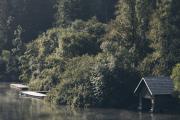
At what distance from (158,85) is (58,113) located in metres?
9.53

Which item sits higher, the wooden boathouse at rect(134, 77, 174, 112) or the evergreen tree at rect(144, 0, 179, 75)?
the evergreen tree at rect(144, 0, 179, 75)

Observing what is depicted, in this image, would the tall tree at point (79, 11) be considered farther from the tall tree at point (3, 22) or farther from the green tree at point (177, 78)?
the green tree at point (177, 78)

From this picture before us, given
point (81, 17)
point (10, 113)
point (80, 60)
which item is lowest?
point (10, 113)

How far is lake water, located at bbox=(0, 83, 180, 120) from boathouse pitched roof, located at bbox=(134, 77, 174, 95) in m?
2.42

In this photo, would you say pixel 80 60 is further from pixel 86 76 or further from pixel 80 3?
pixel 80 3

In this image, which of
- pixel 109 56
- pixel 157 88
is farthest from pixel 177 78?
pixel 109 56

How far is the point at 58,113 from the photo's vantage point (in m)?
51.7

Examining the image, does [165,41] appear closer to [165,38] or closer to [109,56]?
[165,38]

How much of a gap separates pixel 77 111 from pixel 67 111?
942mm

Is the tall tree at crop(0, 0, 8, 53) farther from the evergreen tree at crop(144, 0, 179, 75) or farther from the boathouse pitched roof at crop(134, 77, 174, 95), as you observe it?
the boathouse pitched roof at crop(134, 77, 174, 95)

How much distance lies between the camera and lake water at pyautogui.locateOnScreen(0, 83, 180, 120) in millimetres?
48531

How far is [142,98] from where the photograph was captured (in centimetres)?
5403

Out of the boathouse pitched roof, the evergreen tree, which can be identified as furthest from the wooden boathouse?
the evergreen tree

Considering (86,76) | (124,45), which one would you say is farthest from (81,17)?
(86,76)
